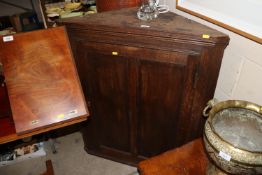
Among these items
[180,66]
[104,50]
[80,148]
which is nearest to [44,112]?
[104,50]

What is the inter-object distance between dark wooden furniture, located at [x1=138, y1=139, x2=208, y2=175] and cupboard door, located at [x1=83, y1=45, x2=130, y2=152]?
0.54 meters

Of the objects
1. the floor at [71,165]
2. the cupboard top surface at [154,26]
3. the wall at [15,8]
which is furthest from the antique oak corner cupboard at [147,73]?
the wall at [15,8]

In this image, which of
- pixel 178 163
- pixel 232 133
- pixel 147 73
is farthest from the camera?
pixel 147 73

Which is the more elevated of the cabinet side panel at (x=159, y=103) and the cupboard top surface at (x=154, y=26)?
the cupboard top surface at (x=154, y=26)

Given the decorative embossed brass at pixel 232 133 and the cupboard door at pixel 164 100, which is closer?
the decorative embossed brass at pixel 232 133

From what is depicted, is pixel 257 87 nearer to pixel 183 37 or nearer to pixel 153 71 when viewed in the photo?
pixel 183 37

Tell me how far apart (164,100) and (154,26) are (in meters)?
0.46

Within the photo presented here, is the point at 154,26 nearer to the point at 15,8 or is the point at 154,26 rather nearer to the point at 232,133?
the point at 232,133

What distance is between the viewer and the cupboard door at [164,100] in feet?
4.00

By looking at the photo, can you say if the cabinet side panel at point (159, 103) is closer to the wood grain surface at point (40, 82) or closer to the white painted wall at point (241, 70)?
the white painted wall at point (241, 70)

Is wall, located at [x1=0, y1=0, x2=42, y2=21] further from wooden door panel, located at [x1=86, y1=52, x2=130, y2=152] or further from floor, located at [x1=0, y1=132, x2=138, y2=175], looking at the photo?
floor, located at [x1=0, y1=132, x2=138, y2=175]

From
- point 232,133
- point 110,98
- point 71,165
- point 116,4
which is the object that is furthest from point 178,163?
point 71,165

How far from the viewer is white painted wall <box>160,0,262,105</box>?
A: 1.00 metres

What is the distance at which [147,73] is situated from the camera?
4.30 feet
